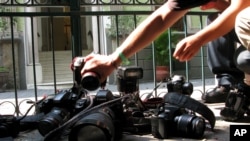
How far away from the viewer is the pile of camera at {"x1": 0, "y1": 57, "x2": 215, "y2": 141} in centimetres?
184

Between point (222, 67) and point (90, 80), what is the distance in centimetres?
182

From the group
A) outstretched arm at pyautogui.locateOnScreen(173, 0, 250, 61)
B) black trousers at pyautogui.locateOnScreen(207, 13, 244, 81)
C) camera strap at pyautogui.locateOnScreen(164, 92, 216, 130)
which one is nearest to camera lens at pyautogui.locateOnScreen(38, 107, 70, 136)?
camera strap at pyautogui.locateOnScreen(164, 92, 216, 130)

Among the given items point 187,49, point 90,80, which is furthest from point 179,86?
point 90,80

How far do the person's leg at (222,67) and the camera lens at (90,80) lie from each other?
1562mm

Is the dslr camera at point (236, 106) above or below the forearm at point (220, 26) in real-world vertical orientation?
below

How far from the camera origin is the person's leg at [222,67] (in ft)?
9.75

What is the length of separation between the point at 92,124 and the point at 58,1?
66.9 inches

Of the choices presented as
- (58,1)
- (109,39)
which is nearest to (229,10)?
(58,1)

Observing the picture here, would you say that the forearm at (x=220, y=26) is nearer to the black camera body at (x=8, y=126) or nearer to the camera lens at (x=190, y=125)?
the camera lens at (x=190, y=125)

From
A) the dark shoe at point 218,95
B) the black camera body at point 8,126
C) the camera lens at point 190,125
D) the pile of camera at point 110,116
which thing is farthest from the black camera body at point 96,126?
the dark shoe at point 218,95

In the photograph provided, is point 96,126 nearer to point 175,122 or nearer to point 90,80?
point 90,80

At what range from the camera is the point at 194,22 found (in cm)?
937

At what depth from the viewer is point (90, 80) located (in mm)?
1535

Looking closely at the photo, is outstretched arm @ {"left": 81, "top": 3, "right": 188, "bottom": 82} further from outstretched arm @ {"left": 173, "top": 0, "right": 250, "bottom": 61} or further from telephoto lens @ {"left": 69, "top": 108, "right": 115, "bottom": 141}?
telephoto lens @ {"left": 69, "top": 108, "right": 115, "bottom": 141}
